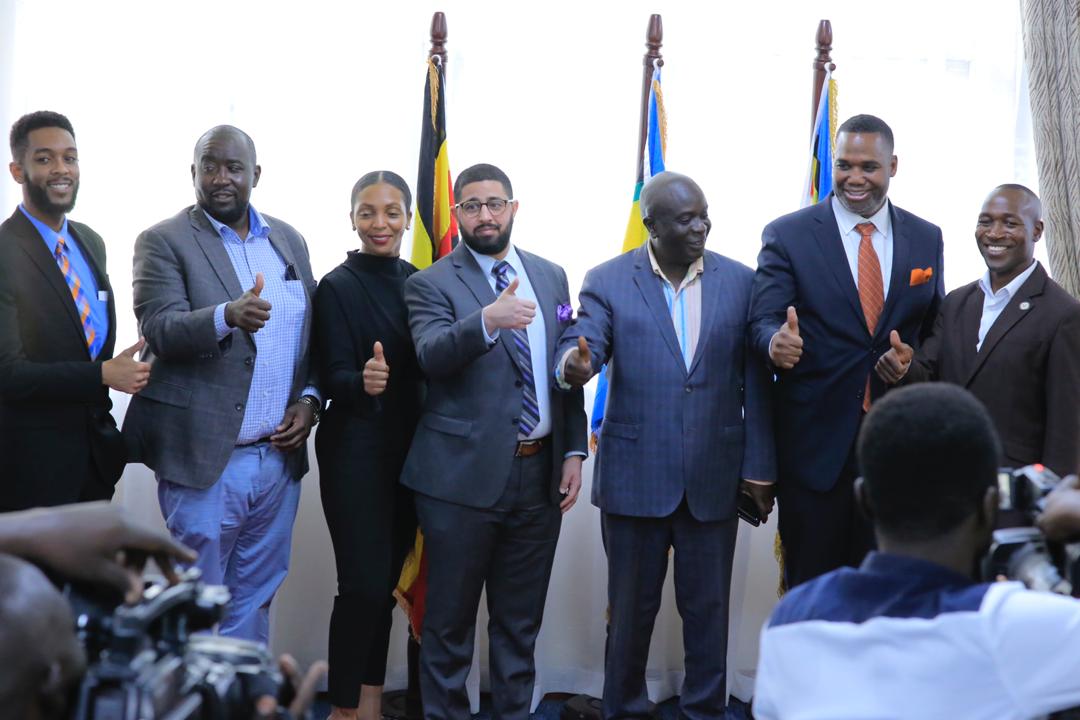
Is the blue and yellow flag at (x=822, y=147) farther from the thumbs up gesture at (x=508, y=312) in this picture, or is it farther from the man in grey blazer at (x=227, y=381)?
the man in grey blazer at (x=227, y=381)

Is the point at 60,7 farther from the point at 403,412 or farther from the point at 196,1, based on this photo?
the point at 403,412

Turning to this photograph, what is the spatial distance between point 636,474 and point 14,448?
68.4 inches

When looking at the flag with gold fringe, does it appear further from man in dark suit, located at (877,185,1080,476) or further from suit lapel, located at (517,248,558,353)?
man in dark suit, located at (877,185,1080,476)

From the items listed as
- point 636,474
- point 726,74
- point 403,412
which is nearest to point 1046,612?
point 636,474

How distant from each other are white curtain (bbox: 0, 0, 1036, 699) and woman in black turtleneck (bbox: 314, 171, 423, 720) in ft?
2.09

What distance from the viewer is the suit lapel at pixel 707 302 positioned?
3.60m

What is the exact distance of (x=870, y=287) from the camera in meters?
3.54

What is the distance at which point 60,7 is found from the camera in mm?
4238

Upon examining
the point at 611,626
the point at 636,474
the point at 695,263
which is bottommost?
the point at 611,626

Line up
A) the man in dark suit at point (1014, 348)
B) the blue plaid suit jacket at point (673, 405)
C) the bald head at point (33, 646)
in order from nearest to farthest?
the bald head at point (33, 646), the man in dark suit at point (1014, 348), the blue plaid suit jacket at point (673, 405)

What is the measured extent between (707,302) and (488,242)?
2.26 feet

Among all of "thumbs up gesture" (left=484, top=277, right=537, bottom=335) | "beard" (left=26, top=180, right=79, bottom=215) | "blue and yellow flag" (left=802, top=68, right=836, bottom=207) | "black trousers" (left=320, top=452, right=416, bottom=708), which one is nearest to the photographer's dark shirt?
"thumbs up gesture" (left=484, top=277, right=537, bottom=335)

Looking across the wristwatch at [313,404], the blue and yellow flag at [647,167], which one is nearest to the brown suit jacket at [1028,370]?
the blue and yellow flag at [647,167]

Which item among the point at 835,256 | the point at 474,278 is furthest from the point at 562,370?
the point at 835,256
